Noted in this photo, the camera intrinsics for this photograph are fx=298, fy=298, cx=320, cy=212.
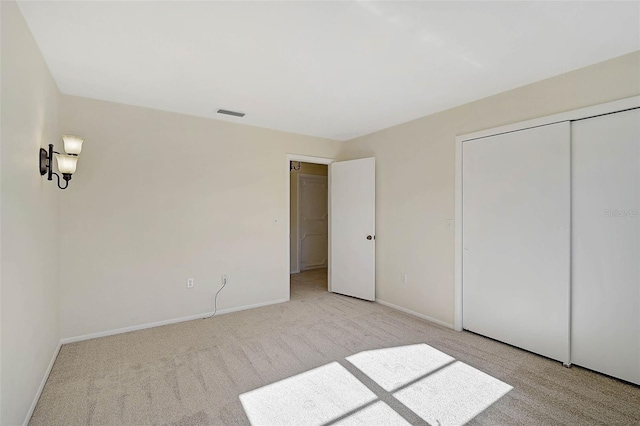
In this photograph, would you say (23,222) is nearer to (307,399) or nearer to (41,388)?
(41,388)

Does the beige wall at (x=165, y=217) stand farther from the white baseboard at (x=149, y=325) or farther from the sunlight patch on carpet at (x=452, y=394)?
the sunlight patch on carpet at (x=452, y=394)

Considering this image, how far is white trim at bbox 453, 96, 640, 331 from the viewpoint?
2.23 metres

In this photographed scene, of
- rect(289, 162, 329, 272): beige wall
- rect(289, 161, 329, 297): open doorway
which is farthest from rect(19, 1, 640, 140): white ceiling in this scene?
rect(289, 161, 329, 297): open doorway

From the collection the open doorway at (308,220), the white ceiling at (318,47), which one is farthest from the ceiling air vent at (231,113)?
the open doorway at (308,220)

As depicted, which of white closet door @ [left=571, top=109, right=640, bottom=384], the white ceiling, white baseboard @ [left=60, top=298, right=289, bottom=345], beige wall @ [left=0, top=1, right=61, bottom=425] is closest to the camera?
beige wall @ [left=0, top=1, right=61, bottom=425]

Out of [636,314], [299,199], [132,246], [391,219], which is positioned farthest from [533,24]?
[299,199]

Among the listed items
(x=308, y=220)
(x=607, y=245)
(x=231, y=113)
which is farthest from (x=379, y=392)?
(x=308, y=220)

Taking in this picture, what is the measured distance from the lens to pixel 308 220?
6.68 meters

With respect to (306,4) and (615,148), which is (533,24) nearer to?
(615,148)

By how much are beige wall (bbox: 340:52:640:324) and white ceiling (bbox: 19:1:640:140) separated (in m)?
Result: 0.15

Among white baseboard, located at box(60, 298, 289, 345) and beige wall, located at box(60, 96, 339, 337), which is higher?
beige wall, located at box(60, 96, 339, 337)

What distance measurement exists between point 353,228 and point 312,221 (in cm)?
235

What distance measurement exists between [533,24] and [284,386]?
2.94 meters

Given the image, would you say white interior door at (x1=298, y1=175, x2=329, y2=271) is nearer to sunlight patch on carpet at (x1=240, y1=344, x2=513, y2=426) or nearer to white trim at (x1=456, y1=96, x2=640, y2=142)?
white trim at (x1=456, y1=96, x2=640, y2=142)
